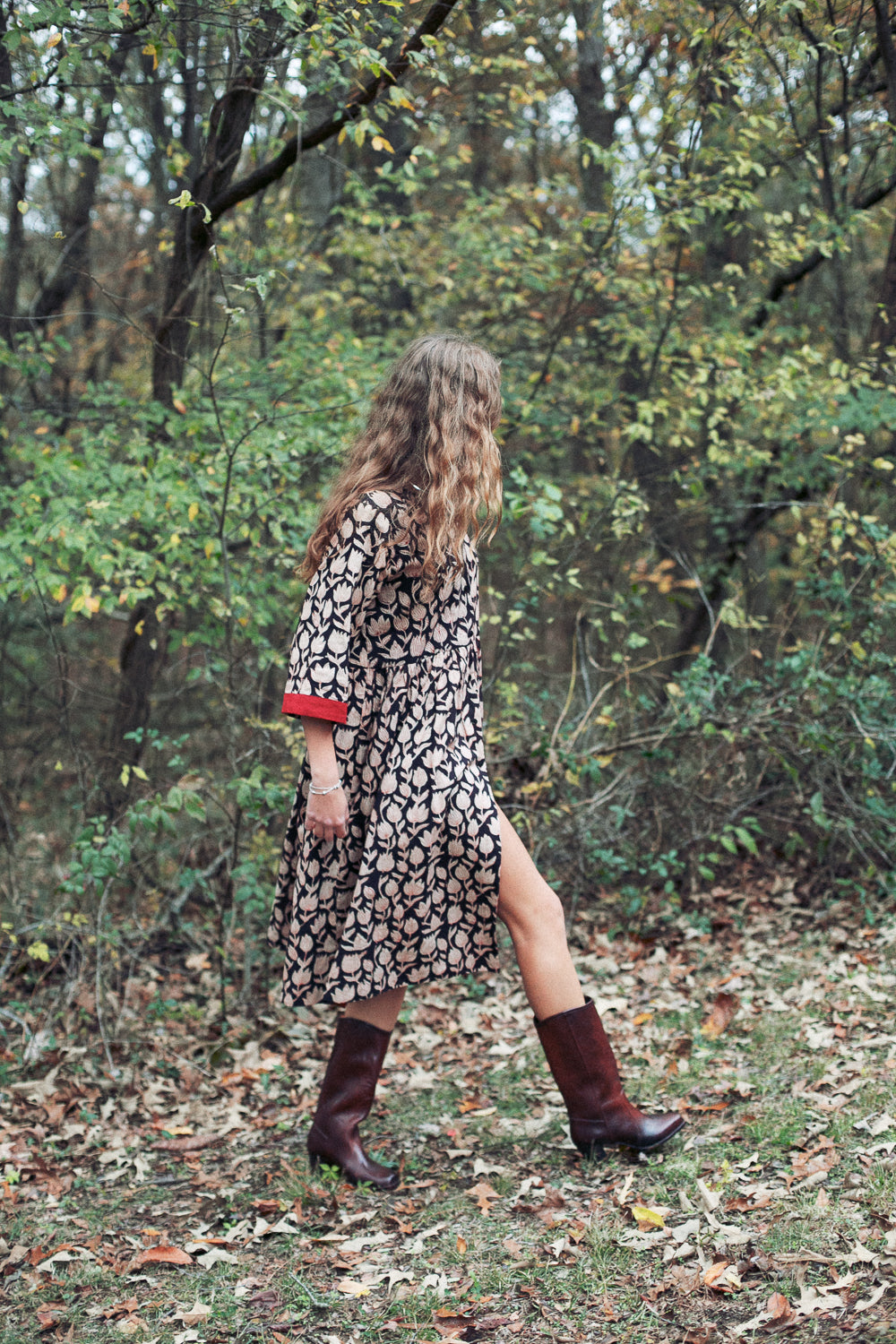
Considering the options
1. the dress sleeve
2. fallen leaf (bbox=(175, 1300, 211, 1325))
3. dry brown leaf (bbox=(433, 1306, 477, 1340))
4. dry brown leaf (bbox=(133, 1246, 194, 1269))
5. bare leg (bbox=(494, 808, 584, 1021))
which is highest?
the dress sleeve

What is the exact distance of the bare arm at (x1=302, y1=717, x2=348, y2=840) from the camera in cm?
262

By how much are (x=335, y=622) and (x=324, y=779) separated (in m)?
0.39

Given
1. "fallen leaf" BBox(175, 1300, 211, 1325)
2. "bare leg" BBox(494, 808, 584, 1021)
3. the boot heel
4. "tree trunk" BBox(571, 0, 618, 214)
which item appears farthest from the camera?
"tree trunk" BBox(571, 0, 618, 214)

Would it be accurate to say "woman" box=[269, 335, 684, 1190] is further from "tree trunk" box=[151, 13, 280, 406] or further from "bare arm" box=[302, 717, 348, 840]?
"tree trunk" box=[151, 13, 280, 406]

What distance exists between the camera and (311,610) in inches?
103

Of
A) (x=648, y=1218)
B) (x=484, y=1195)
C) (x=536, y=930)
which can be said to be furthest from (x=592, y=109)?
(x=648, y=1218)

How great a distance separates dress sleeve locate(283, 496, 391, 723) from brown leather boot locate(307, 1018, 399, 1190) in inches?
36.3

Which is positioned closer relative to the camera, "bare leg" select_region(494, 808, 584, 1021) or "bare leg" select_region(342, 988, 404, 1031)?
"bare leg" select_region(494, 808, 584, 1021)

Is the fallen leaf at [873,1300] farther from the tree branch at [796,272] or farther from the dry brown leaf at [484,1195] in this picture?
the tree branch at [796,272]

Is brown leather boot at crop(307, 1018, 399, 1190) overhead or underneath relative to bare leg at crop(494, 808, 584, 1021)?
underneath

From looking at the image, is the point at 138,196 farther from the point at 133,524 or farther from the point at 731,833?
the point at 731,833

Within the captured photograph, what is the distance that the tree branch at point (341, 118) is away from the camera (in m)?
3.64

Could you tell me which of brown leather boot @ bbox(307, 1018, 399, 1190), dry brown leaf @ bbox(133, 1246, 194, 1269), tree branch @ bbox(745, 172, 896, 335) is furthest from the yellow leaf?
tree branch @ bbox(745, 172, 896, 335)

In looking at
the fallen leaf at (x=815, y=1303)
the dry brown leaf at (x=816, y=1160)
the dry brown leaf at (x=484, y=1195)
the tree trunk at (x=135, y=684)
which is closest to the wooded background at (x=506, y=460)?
the tree trunk at (x=135, y=684)
